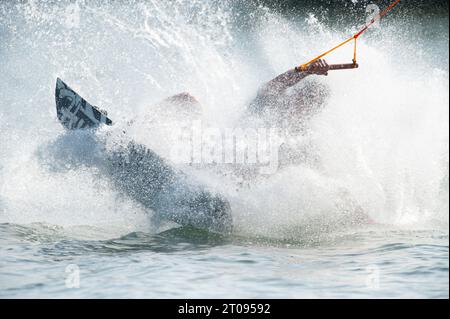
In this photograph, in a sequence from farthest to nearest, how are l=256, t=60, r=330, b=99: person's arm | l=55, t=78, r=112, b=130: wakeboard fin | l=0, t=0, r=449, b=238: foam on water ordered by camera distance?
l=55, t=78, r=112, b=130: wakeboard fin < l=256, t=60, r=330, b=99: person's arm < l=0, t=0, r=449, b=238: foam on water

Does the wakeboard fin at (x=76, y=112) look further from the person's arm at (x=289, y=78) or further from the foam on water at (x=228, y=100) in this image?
the person's arm at (x=289, y=78)

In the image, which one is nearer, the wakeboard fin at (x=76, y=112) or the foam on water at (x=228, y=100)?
the foam on water at (x=228, y=100)

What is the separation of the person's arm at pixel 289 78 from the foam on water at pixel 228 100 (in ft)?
2.30

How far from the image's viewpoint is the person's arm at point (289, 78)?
8.02 meters

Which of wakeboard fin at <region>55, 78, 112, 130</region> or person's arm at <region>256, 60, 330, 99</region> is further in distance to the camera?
wakeboard fin at <region>55, 78, 112, 130</region>

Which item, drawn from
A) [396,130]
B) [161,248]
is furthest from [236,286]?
[396,130]

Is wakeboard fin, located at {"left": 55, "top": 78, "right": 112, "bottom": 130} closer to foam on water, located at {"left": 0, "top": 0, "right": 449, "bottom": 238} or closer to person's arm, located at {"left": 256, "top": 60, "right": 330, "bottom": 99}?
foam on water, located at {"left": 0, "top": 0, "right": 449, "bottom": 238}

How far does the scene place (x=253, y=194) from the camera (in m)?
7.25

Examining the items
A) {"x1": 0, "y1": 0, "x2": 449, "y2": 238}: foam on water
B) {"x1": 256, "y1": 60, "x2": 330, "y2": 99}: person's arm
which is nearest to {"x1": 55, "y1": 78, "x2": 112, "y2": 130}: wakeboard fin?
{"x1": 0, "y1": 0, "x2": 449, "y2": 238}: foam on water

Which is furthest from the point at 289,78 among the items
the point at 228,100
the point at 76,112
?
the point at 228,100

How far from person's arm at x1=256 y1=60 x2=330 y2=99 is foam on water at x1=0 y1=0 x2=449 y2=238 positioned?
2.30 ft

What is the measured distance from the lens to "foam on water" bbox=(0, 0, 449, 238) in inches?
305

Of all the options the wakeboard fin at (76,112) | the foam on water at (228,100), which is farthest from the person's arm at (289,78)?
the wakeboard fin at (76,112)
